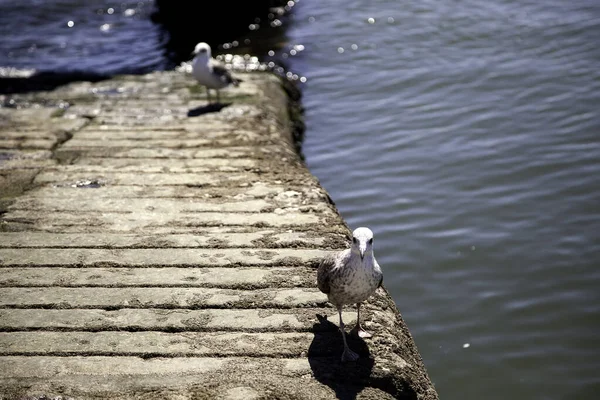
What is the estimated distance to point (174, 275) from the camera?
4.97 metres

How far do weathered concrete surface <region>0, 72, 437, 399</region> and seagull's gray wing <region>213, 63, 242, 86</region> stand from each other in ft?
4.25

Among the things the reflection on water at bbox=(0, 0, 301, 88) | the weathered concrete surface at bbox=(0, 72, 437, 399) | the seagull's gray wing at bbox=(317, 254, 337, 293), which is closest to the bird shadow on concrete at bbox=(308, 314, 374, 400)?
the weathered concrete surface at bbox=(0, 72, 437, 399)

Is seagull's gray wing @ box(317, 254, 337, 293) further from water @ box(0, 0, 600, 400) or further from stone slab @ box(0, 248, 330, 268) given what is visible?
water @ box(0, 0, 600, 400)

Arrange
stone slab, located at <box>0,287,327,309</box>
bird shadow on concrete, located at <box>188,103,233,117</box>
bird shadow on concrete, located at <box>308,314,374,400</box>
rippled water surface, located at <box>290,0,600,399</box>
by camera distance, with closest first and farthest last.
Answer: bird shadow on concrete, located at <box>308,314,374,400</box> < stone slab, located at <box>0,287,327,309</box> < rippled water surface, located at <box>290,0,600,399</box> < bird shadow on concrete, located at <box>188,103,233,117</box>

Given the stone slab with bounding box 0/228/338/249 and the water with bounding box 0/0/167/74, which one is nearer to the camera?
the stone slab with bounding box 0/228/338/249

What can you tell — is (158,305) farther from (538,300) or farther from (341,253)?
(538,300)

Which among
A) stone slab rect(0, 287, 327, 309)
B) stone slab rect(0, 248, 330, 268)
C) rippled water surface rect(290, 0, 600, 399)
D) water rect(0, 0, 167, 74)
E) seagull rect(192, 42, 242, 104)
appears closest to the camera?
stone slab rect(0, 287, 327, 309)

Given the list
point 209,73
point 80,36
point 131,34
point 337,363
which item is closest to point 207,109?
point 209,73

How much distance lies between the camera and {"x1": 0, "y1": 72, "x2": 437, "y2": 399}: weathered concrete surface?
4.04m

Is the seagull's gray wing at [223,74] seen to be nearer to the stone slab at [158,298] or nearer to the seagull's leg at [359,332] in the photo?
the stone slab at [158,298]

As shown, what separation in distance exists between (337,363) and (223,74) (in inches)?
228

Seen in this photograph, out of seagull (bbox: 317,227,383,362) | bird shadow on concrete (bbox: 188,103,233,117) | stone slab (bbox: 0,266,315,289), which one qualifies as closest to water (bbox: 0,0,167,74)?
bird shadow on concrete (bbox: 188,103,233,117)

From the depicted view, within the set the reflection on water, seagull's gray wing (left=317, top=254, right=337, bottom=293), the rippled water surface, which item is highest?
seagull's gray wing (left=317, top=254, right=337, bottom=293)

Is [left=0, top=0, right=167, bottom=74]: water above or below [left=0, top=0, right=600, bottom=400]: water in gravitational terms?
above
